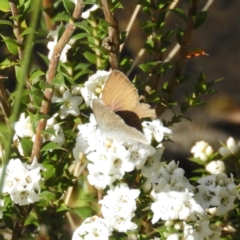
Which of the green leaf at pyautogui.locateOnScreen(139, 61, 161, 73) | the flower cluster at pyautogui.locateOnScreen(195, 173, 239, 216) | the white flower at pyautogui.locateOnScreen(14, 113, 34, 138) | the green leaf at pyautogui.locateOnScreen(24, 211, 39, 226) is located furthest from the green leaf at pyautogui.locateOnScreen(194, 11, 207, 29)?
the green leaf at pyautogui.locateOnScreen(24, 211, 39, 226)

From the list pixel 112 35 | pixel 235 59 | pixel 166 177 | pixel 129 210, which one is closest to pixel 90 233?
pixel 129 210

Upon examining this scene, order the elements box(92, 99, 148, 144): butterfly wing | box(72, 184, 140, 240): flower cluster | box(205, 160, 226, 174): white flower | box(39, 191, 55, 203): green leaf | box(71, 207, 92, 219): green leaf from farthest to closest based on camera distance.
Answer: box(205, 160, 226, 174): white flower < box(71, 207, 92, 219): green leaf < box(39, 191, 55, 203): green leaf < box(72, 184, 140, 240): flower cluster < box(92, 99, 148, 144): butterfly wing

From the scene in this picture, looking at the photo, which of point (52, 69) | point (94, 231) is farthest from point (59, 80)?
point (94, 231)

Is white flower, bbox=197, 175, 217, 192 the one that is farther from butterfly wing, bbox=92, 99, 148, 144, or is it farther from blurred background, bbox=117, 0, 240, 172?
blurred background, bbox=117, 0, 240, 172

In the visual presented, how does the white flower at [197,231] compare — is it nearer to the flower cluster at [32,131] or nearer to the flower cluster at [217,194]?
the flower cluster at [217,194]

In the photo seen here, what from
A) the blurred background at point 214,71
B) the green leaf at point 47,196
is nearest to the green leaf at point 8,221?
the green leaf at point 47,196

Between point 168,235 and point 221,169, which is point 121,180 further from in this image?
point 221,169
